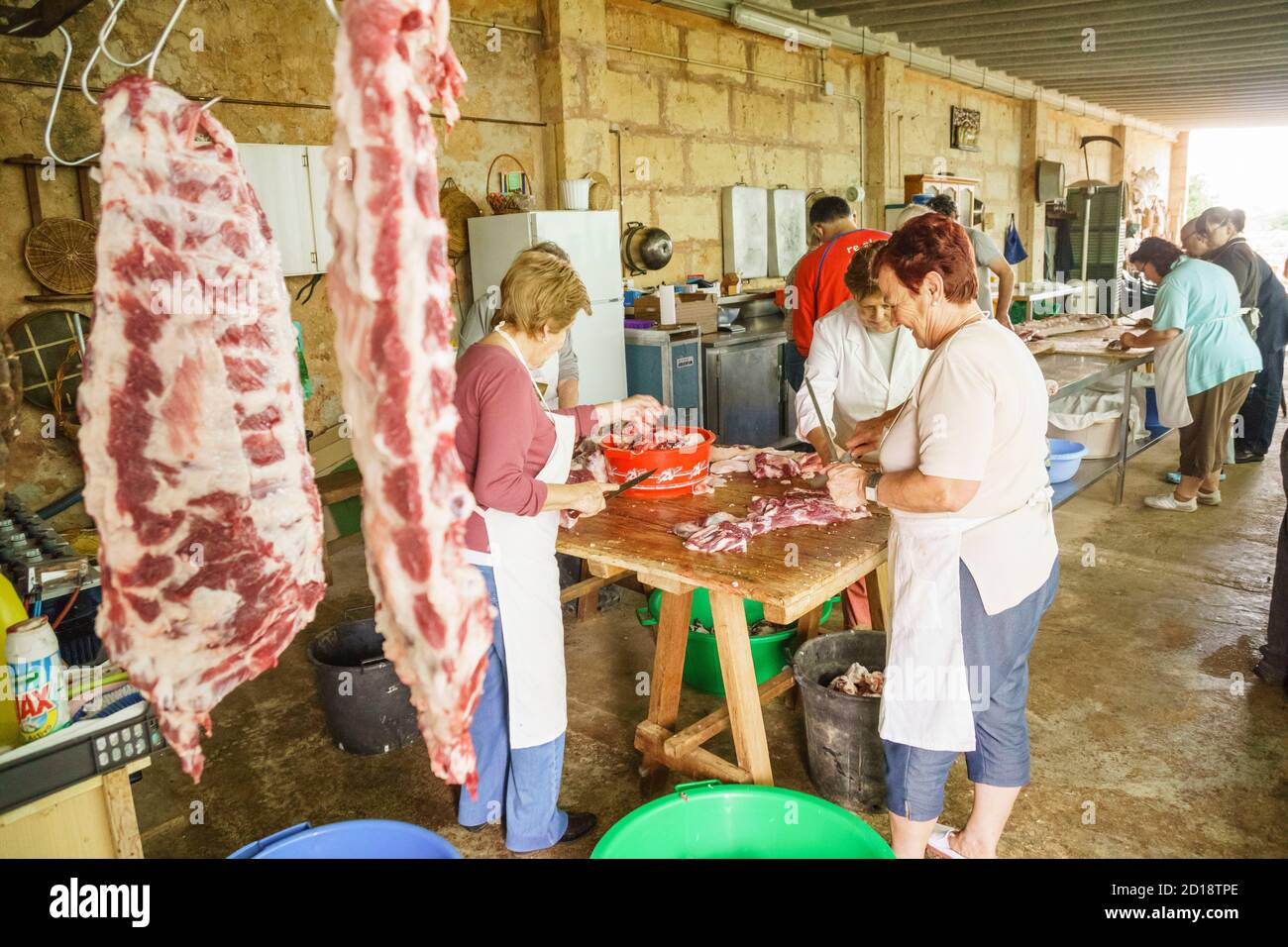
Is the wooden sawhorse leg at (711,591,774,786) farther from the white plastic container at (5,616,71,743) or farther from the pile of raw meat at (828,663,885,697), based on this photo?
the white plastic container at (5,616,71,743)

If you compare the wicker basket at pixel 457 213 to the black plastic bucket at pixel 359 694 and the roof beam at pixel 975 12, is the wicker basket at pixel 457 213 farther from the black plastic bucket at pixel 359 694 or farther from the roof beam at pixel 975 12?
the roof beam at pixel 975 12

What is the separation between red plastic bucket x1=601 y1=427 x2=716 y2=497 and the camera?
11.2 feet

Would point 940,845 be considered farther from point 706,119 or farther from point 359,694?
point 706,119

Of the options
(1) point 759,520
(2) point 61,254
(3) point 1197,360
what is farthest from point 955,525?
(3) point 1197,360

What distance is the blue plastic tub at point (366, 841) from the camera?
217cm

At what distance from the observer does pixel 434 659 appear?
4.01 ft

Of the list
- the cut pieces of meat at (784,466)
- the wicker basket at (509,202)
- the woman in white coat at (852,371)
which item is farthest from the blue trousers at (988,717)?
the wicker basket at (509,202)

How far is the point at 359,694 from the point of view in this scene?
371 centimetres

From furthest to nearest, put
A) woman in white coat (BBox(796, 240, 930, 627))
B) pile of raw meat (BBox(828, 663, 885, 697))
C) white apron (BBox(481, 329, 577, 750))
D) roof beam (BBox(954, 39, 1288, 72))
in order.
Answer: roof beam (BBox(954, 39, 1288, 72)) → woman in white coat (BBox(796, 240, 930, 627)) → pile of raw meat (BBox(828, 663, 885, 697)) → white apron (BBox(481, 329, 577, 750))

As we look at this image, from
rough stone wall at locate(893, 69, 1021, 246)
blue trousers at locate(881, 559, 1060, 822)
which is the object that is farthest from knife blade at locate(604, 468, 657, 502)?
rough stone wall at locate(893, 69, 1021, 246)

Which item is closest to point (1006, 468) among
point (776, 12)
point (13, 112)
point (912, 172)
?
point (13, 112)

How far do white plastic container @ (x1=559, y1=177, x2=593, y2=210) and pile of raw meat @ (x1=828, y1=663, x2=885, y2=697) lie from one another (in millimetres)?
4855

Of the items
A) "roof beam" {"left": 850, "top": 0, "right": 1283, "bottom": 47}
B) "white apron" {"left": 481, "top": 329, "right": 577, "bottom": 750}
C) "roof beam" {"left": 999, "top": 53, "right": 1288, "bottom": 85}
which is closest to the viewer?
"white apron" {"left": 481, "top": 329, "right": 577, "bottom": 750}

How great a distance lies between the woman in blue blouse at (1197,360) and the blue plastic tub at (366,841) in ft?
21.0
